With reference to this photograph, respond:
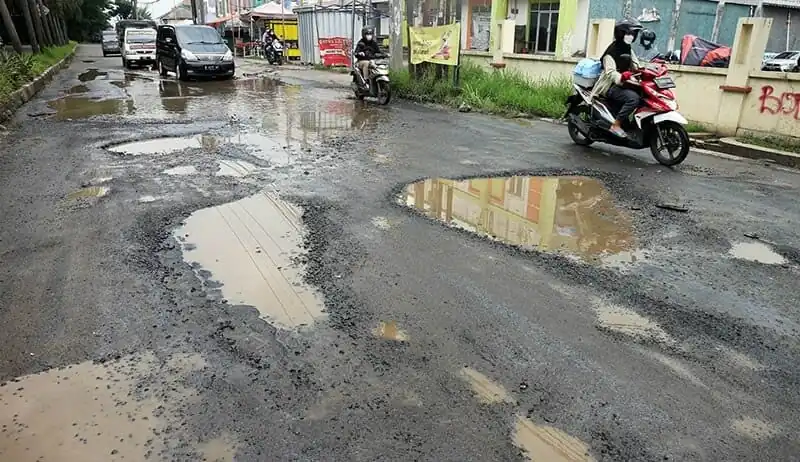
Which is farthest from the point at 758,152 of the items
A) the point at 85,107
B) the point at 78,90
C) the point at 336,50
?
the point at 336,50

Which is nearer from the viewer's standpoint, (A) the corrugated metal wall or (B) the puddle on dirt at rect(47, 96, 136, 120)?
(B) the puddle on dirt at rect(47, 96, 136, 120)

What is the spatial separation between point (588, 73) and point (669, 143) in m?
1.69

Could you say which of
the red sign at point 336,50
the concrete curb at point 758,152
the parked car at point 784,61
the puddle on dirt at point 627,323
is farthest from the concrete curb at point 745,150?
the red sign at point 336,50

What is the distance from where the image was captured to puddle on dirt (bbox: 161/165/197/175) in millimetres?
7160

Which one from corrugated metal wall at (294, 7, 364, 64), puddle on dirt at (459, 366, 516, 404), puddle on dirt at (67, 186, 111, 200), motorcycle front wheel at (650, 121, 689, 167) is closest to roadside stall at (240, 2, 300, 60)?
corrugated metal wall at (294, 7, 364, 64)

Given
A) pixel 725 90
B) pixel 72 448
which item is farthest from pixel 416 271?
pixel 725 90

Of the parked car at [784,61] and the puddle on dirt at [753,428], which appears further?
the parked car at [784,61]

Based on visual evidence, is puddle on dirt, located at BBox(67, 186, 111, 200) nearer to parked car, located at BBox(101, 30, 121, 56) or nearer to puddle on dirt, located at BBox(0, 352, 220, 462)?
puddle on dirt, located at BBox(0, 352, 220, 462)

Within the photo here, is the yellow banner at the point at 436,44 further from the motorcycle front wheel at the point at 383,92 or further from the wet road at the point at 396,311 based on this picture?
the wet road at the point at 396,311

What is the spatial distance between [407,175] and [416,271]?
2888mm

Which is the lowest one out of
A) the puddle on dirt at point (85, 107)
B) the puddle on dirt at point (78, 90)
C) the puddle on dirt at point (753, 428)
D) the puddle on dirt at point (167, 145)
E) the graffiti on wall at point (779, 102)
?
the puddle on dirt at point (78, 90)

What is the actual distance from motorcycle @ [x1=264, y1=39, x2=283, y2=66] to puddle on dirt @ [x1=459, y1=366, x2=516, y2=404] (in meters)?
28.7

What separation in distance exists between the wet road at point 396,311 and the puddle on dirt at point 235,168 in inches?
3.4

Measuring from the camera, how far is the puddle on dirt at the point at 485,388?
2895mm
